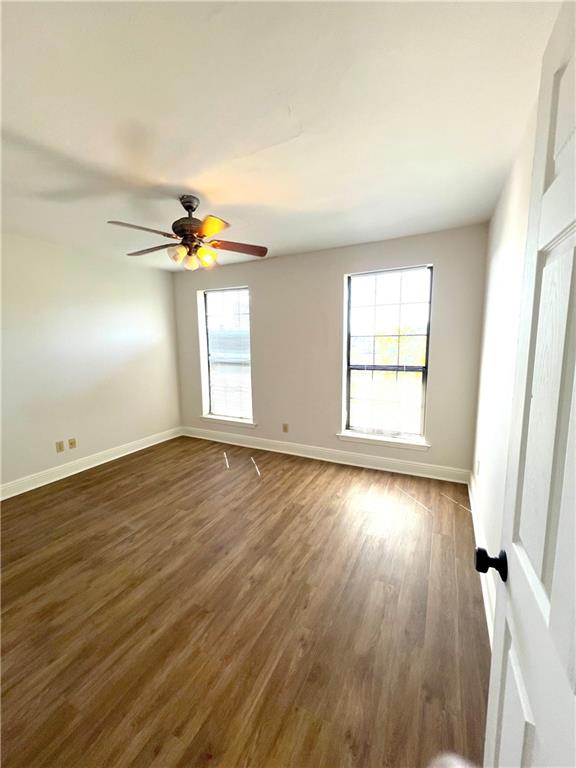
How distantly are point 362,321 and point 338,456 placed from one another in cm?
160

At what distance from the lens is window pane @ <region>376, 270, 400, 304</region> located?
3223 mm

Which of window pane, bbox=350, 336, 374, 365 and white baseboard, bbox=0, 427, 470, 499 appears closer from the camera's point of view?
white baseboard, bbox=0, 427, 470, 499

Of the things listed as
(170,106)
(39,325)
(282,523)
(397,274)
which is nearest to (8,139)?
(170,106)

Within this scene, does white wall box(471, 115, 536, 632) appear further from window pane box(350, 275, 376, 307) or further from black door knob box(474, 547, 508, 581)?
window pane box(350, 275, 376, 307)

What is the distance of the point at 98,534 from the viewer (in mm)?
2338

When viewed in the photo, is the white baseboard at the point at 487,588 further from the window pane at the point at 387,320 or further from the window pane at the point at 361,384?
the window pane at the point at 387,320

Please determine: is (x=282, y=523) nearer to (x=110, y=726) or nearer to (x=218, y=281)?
(x=110, y=726)

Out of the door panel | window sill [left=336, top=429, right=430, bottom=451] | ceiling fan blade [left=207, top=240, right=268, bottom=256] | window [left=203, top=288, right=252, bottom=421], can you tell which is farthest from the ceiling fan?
window sill [left=336, top=429, right=430, bottom=451]

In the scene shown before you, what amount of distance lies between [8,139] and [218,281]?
2.68m

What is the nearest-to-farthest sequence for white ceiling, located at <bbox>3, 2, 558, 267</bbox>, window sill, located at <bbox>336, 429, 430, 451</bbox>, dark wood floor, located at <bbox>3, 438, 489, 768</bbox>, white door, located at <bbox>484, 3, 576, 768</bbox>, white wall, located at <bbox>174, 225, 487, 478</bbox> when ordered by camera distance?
white door, located at <bbox>484, 3, 576, 768</bbox> → white ceiling, located at <bbox>3, 2, 558, 267</bbox> → dark wood floor, located at <bbox>3, 438, 489, 768</bbox> → white wall, located at <bbox>174, 225, 487, 478</bbox> → window sill, located at <bbox>336, 429, 430, 451</bbox>

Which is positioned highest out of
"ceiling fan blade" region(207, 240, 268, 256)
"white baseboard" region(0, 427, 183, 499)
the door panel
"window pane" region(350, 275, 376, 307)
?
"ceiling fan blade" region(207, 240, 268, 256)

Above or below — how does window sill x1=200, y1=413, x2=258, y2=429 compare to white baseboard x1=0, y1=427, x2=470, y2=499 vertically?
above

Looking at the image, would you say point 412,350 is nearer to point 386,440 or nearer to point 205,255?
point 386,440

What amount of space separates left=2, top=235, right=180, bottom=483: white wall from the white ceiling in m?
1.01
